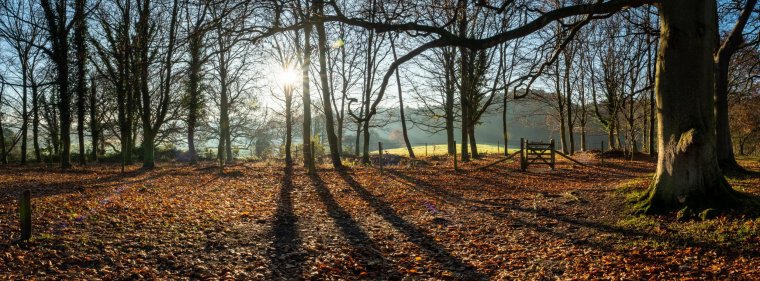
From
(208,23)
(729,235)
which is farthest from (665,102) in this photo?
(208,23)

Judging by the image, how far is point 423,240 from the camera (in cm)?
695

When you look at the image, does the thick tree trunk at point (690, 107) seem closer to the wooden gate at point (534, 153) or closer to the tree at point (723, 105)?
the tree at point (723, 105)

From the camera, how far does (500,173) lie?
53.0ft

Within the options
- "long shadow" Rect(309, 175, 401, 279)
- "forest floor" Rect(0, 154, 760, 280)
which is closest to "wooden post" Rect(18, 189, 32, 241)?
"forest floor" Rect(0, 154, 760, 280)

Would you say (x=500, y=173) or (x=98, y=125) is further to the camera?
(x=98, y=125)

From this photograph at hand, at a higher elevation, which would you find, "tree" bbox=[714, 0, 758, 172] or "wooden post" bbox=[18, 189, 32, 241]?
"tree" bbox=[714, 0, 758, 172]

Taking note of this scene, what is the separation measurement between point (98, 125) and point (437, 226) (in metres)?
31.1

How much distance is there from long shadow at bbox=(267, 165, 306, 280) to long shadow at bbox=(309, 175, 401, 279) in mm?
828

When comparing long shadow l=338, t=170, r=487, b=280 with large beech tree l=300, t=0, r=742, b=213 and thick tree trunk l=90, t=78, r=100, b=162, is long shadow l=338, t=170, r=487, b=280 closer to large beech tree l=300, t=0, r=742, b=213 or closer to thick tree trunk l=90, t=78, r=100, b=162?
large beech tree l=300, t=0, r=742, b=213

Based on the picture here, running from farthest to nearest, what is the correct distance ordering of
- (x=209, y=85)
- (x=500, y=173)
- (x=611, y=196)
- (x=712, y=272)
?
(x=209, y=85) → (x=500, y=173) → (x=611, y=196) → (x=712, y=272)

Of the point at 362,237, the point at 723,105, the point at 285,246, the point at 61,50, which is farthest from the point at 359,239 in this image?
the point at 61,50

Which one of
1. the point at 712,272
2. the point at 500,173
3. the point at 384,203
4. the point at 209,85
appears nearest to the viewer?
the point at 712,272

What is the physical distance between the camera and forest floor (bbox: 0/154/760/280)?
16.6ft

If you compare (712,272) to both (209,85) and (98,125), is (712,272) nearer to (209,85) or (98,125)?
(209,85)
